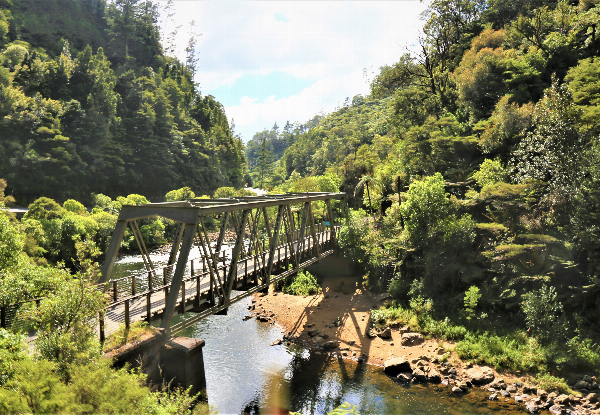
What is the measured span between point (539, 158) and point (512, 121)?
6.30 m

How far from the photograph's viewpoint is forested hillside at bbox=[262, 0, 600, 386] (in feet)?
62.2

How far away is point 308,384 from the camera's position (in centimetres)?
1823

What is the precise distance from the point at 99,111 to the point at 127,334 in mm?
66937

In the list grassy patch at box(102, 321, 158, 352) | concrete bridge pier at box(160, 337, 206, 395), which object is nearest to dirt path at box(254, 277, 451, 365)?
concrete bridge pier at box(160, 337, 206, 395)

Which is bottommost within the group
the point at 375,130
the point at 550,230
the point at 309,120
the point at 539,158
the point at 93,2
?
the point at 550,230

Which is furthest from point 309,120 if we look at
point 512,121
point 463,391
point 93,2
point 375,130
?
point 463,391

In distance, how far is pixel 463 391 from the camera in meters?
17.4

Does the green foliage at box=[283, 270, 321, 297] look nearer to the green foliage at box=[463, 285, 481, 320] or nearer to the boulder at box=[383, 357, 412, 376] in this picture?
the boulder at box=[383, 357, 412, 376]

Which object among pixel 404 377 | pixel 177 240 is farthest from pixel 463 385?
pixel 177 240

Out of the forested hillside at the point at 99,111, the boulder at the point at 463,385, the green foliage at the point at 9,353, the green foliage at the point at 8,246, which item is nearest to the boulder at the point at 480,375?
the boulder at the point at 463,385

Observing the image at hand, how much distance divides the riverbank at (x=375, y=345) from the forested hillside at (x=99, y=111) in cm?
4490

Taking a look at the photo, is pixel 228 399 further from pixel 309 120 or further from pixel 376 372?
pixel 309 120

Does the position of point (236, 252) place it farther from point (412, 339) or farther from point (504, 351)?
point (504, 351)

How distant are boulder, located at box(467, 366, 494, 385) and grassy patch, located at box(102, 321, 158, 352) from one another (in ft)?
48.3
